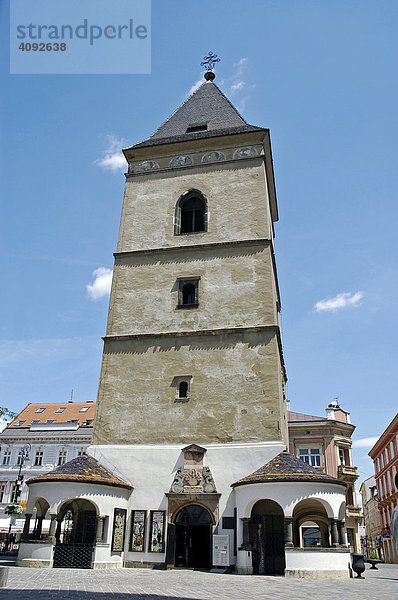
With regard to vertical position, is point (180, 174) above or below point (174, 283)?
above

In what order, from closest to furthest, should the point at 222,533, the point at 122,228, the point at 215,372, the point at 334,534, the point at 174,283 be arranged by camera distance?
the point at 334,534
the point at 222,533
the point at 215,372
the point at 174,283
the point at 122,228

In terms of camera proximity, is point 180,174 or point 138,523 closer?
point 138,523

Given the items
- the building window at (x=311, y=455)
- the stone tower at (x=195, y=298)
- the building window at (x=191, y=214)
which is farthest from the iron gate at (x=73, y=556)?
the building window at (x=311, y=455)

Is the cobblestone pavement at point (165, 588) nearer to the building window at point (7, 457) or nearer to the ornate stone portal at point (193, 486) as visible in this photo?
the ornate stone portal at point (193, 486)

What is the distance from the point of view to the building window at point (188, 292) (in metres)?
20.1

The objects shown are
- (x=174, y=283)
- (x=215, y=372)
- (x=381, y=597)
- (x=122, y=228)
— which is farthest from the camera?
(x=122, y=228)

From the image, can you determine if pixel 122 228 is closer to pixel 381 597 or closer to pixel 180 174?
pixel 180 174

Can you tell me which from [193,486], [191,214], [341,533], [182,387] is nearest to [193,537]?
[193,486]

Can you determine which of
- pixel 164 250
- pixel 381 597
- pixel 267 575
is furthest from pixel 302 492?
pixel 164 250

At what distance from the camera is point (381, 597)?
9617 mm

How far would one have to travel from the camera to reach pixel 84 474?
16.0 m

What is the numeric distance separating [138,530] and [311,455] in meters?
21.5

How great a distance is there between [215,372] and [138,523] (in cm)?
561

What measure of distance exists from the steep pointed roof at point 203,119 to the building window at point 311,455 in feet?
74.7
